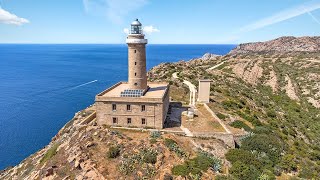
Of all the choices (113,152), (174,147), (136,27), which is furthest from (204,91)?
(113,152)

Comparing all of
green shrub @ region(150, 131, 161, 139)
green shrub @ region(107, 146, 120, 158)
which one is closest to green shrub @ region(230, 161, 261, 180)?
green shrub @ region(150, 131, 161, 139)

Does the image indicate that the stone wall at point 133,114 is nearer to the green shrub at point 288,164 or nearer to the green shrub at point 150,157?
the green shrub at point 150,157

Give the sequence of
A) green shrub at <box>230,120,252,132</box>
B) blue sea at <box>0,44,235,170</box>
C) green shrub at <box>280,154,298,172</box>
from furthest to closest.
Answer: blue sea at <box>0,44,235,170</box> → green shrub at <box>230,120,252,132</box> → green shrub at <box>280,154,298,172</box>

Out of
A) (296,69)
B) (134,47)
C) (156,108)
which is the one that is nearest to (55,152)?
(156,108)

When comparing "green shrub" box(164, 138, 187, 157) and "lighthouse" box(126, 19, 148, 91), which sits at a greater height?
"lighthouse" box(126, 19, 148, 91)

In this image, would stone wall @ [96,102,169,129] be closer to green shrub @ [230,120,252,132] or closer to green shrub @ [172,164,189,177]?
green shrub @ [172,164,189,177]

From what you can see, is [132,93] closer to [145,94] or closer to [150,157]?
[145,94]

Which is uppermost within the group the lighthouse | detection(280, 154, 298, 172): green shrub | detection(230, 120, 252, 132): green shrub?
the lighthouse

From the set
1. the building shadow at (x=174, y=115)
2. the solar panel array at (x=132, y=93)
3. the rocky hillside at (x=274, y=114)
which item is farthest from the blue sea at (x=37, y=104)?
the building shadow at (x=174, y=115)
